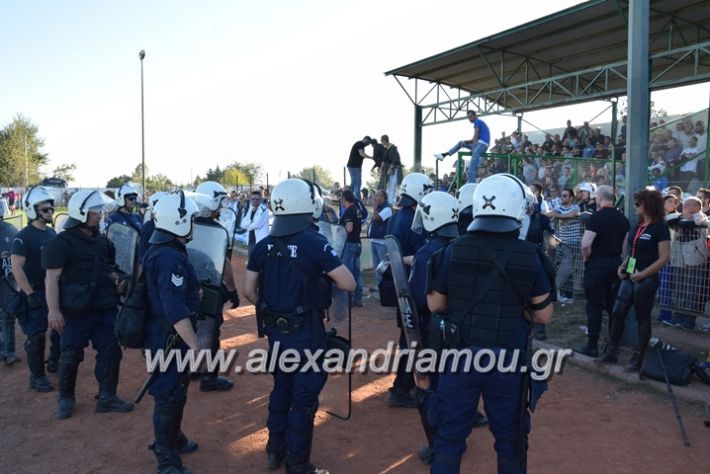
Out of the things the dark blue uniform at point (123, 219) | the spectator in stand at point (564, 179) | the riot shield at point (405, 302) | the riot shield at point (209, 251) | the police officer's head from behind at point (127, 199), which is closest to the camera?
the riot shield at point (405, 302)

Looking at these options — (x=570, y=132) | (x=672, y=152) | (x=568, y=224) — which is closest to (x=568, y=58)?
(x=570, y=132)

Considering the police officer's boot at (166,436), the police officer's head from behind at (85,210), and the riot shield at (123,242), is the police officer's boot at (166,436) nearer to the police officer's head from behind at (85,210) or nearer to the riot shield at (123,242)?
the police officer's head from behind at (85,210)

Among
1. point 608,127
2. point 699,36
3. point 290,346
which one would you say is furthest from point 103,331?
point 608,127

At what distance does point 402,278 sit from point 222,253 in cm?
153

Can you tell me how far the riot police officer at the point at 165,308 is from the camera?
3408 mm

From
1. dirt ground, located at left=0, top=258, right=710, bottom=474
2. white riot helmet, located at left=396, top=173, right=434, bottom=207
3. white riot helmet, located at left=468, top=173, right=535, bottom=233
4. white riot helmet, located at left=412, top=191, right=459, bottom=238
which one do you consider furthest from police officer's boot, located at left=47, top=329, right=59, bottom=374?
white riot helmet, located at left=468, top=173, right=535, bottom=233

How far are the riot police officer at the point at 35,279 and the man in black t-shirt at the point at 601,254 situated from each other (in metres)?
5.74

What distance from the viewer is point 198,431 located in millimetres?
4430

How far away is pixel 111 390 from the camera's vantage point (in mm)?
4840

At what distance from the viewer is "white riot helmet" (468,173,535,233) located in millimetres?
2832

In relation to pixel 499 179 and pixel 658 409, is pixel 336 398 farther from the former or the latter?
pixel 658 409

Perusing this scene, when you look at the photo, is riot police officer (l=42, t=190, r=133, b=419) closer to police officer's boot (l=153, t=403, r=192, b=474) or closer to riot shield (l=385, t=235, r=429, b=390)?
police officer's boot (l=153, t=403, r=192, b=474)

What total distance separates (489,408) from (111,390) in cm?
359

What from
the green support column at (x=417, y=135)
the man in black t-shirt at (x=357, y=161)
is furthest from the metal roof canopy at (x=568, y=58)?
the man in black t-shirt at (x=357, y=161)
